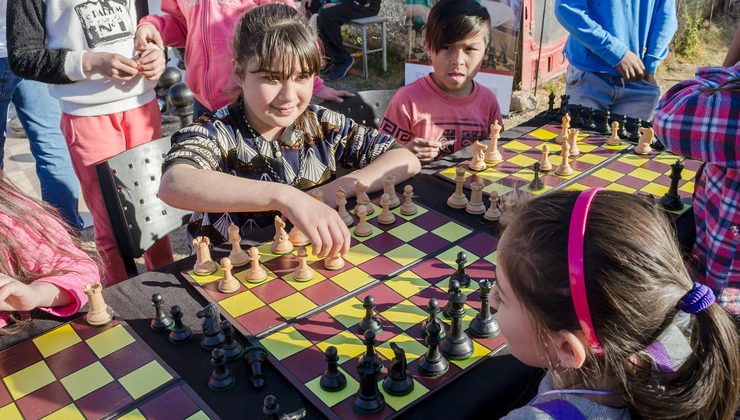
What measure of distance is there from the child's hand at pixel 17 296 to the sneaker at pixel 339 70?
572 cm

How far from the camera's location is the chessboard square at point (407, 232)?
171 cm

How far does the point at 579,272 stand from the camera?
0.92 m

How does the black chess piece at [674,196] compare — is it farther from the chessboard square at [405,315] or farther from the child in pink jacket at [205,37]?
the child in pink jacket at [205,37]

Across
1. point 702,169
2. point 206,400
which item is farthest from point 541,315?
point 702,169

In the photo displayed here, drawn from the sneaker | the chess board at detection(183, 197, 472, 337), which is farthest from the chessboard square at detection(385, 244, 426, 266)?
the sneaker

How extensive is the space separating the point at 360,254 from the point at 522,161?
93 cm

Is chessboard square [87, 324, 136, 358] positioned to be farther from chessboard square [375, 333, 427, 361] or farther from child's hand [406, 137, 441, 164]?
child's hand [406, 137, 441, 164]

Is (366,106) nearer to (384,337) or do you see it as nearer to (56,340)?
(384,337)

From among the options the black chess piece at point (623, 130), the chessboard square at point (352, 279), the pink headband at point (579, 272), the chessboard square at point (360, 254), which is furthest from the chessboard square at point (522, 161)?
the pink headband at point (579, 272)

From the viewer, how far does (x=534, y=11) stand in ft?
19.8

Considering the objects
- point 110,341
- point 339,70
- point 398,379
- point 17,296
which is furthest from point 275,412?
point 339,70

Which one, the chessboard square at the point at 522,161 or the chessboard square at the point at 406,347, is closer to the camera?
the chessboard square at the point at 406,347

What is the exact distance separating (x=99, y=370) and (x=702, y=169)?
1739mm

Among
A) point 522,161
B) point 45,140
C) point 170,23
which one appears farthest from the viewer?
point 45,140
